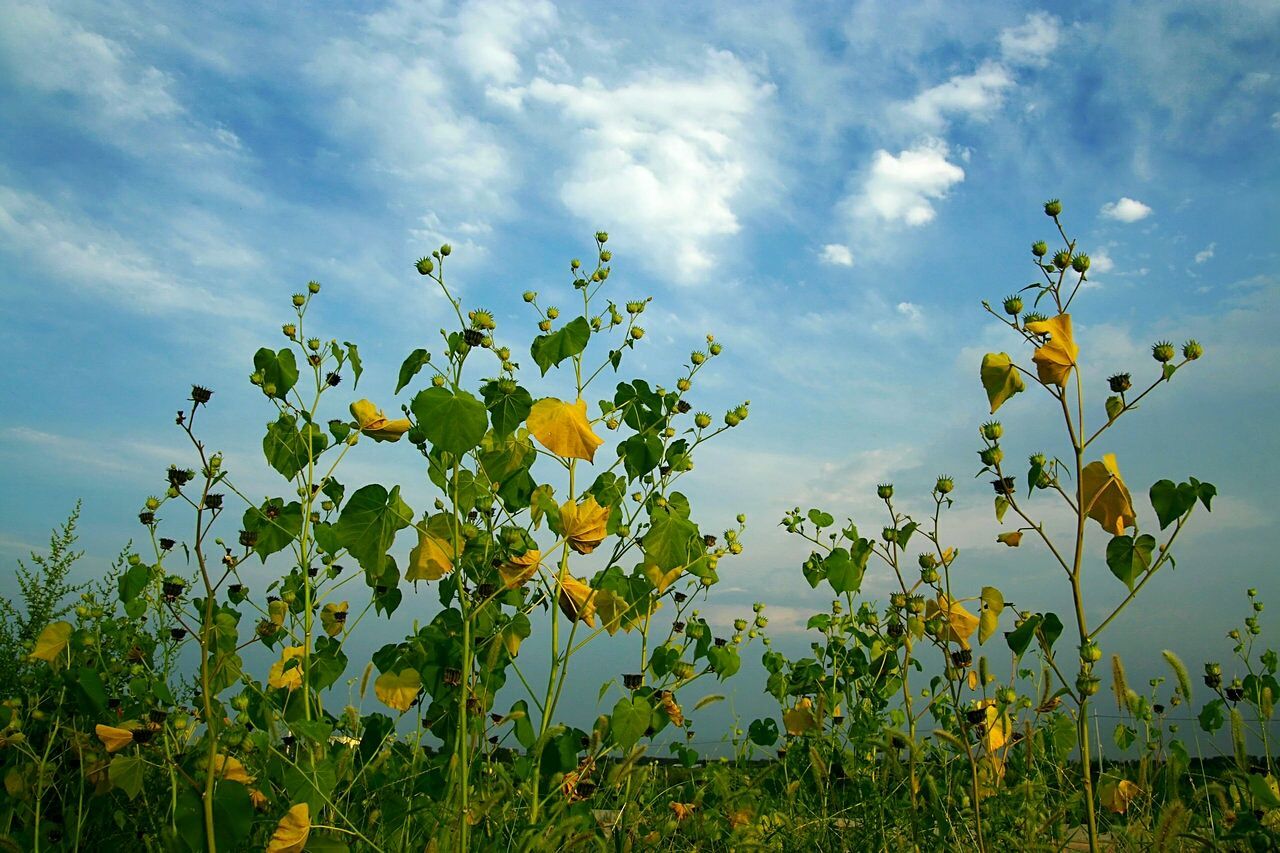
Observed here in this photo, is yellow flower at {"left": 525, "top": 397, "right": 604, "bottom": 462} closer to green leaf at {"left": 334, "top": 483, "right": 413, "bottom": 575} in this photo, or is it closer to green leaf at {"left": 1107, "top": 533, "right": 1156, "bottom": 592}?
green leaf at {"left": 334, "top": 483, "right": 413, "bottom": 575}

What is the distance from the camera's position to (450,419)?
6.59ft

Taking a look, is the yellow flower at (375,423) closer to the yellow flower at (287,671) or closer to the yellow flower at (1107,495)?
the yellow flower at (287,671)

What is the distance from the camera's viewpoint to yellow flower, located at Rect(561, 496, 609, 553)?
2348mm

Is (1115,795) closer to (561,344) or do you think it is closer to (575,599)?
(575,599)

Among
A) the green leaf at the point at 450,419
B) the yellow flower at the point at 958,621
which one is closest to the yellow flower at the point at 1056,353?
the yellow flower at the point at 958,621

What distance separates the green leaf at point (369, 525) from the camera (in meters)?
2.29

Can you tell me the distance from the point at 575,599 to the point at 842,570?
1220mm

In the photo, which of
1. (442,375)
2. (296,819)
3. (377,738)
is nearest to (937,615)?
(442,375)

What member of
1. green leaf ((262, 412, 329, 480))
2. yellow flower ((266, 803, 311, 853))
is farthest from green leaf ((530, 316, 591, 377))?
yellow flower ((266, 803, 311, 853))

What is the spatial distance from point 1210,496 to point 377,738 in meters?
2.55

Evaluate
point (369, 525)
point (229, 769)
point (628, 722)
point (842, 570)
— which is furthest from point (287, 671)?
point (842, 570)

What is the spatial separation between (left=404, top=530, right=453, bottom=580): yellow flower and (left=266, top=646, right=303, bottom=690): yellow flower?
792mm

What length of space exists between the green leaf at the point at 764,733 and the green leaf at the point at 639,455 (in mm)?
1804

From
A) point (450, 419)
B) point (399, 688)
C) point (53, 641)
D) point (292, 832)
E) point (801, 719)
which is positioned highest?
point (450, 419)
